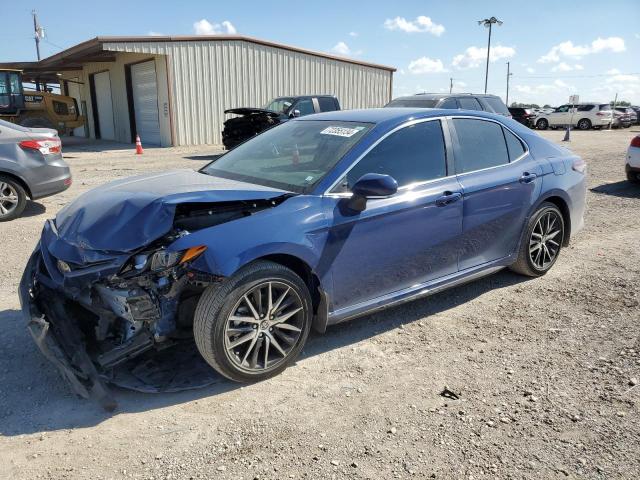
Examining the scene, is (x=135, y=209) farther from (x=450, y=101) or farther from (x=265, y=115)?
(x=265, y=115)

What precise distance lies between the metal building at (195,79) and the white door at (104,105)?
5cm

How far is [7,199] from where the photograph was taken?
738 cm

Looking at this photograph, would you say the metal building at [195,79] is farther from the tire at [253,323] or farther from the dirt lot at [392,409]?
the tire at [253,323]

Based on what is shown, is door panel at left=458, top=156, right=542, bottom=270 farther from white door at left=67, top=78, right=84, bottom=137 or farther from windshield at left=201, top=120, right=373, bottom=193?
white door at left=67, top=78, right=84, bottom=137

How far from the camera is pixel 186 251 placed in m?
2.95

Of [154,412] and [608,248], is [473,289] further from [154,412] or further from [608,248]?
[154,412]

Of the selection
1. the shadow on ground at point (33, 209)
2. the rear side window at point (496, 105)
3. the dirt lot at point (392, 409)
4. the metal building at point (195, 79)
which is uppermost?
the metal building at point (195, 79)

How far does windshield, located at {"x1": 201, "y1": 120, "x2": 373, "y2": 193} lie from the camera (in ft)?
12.1

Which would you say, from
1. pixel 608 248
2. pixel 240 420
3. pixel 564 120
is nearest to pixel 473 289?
pixel 608 248

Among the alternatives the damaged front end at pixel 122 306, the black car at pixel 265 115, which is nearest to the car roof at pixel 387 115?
the damaged front end at pixel 122 306

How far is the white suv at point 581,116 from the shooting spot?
3294cm

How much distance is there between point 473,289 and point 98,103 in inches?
1089

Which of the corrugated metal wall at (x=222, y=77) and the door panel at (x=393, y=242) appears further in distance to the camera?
the corrugated metal wall at (x=222, y=77)

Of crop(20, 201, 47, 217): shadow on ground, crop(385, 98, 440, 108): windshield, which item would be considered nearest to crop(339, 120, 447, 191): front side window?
crop(20, 201, 47, 217): shadow on ground
